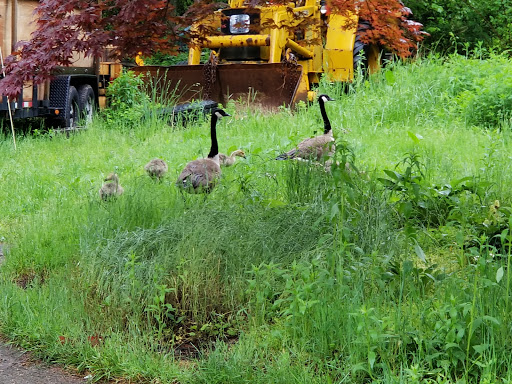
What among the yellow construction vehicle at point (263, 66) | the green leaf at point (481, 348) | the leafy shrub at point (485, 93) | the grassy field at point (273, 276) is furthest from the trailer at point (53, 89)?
the green leaf at point (481, 348)

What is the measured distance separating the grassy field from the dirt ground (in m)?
0.08

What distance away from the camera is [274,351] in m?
4.10

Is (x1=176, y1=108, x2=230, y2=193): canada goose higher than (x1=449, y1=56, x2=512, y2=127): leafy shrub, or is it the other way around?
(x1=449, y1=56, x2=512, y2=127): leafy shrub

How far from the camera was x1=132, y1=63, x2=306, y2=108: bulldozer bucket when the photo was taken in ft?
42.4

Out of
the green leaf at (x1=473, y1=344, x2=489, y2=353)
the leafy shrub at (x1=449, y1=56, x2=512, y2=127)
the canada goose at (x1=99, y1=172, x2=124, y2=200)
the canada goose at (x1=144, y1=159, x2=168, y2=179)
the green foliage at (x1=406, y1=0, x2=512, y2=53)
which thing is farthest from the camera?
the green foliage at (x1=406, y1=0, x2=512, y2=53)

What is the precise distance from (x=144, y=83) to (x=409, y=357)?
12.3 m

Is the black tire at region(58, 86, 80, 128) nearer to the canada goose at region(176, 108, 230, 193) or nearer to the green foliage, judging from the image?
the canada goose at region(176, 108, 230, 193)

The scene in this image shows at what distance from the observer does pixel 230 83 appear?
44.2 feet

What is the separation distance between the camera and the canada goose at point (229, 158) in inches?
340

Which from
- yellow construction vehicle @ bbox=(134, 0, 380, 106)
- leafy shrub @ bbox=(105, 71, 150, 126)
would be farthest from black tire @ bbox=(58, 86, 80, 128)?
yellow construction vehicle @ bbox=(134, 0, 380, 106)

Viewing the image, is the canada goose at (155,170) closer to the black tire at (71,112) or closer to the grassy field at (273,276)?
the grassy field at (273,276)

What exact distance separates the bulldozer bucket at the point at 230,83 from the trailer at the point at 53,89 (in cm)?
117

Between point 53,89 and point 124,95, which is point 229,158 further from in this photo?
point 124,95

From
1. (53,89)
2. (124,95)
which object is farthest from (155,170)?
(124,95)
